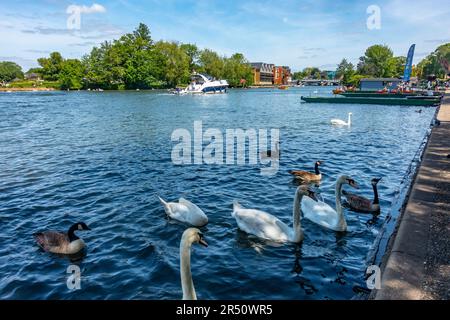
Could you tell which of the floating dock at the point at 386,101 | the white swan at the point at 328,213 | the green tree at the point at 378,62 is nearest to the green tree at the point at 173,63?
the floating dock at the point at 386,101

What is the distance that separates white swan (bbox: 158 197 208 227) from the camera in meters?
9.92

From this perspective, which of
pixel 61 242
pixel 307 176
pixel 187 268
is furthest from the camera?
pixel 307 176

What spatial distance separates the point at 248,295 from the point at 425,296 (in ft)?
10.5

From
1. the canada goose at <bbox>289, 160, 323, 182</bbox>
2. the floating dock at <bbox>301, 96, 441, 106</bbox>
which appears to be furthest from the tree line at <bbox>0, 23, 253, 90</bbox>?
the canada goose at <bbox>289, 160, 323, 182</bbox>

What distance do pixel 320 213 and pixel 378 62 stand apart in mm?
173147

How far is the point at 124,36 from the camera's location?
13462cm

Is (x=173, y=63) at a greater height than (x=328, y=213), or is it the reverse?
(x=173, y=63)

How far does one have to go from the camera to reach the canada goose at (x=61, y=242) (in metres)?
8.53

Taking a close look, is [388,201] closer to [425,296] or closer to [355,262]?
[355,262]

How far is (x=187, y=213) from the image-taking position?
10.1 metres

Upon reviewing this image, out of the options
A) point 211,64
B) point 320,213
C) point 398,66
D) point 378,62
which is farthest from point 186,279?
point 398,66

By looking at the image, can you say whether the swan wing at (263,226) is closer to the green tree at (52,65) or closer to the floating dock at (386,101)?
the floating dock at (386,101)

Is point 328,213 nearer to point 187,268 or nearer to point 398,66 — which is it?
point 187,268

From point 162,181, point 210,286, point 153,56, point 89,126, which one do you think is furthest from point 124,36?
point 210,286
